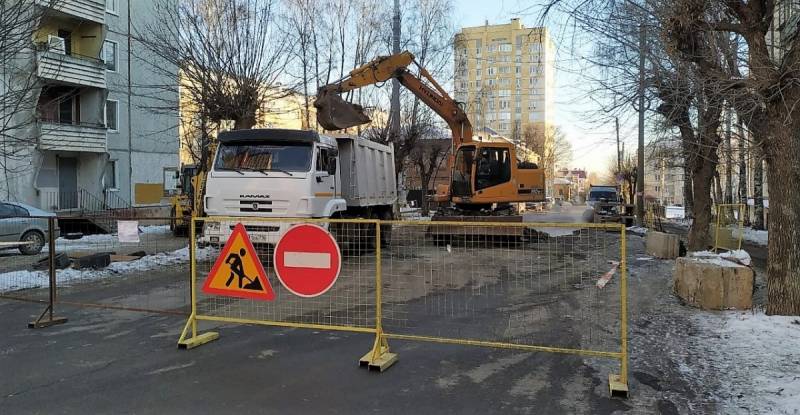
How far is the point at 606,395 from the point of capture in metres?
4.99

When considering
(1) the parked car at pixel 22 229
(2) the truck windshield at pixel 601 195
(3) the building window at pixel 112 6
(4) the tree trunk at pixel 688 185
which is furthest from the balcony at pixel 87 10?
(2) the truck windshield at pixel 601 195

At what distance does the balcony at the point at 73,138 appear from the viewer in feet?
78.2

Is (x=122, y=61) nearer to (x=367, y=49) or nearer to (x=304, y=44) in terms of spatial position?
(x=304, y=44)

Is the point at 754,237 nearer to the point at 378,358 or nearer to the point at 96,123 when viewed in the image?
the point at 378,358

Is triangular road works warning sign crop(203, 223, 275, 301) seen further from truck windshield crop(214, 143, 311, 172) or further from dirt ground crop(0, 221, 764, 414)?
truck windshield crop(214, 143, 311, 172)

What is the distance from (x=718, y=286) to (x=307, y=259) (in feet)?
20.2

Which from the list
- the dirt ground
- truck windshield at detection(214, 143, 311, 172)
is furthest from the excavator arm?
the dirt ground

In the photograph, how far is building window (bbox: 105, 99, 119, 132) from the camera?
27703 millimetres

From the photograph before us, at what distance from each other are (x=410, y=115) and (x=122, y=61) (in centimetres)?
1560

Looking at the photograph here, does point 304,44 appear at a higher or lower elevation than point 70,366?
higher

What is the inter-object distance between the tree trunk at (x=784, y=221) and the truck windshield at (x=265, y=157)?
8869 millimetres

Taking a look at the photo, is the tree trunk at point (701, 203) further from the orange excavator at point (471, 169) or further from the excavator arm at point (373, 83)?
the excavator arm at point (373, 83)

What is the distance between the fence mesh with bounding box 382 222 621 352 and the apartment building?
55.6 feet

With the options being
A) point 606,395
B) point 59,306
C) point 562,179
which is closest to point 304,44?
point 59,306
